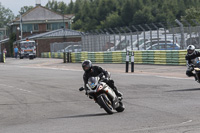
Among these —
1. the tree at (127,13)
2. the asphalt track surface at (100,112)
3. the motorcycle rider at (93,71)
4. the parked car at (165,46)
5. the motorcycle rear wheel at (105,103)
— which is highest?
the tree at (127,13)

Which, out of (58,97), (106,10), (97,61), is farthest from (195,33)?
(106,10)

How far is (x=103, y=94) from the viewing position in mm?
10664

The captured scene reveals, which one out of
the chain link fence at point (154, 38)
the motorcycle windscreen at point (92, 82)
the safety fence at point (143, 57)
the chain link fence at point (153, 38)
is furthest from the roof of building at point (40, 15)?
the motorcycle windscreen at point (92, 82)

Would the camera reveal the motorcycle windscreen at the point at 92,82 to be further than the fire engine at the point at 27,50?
No

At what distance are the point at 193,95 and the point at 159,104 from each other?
1.88 meters

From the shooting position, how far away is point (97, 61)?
40.5m

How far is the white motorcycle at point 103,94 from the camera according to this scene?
1065 centimetres

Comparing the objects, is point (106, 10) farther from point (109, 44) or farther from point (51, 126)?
point (51, 126)

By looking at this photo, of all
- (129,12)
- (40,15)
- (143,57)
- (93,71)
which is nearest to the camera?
(93,71)

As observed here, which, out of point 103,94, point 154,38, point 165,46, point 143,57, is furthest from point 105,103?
point 154,38

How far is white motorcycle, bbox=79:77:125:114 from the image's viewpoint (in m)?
10.6

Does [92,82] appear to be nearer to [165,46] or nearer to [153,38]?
[165,46]

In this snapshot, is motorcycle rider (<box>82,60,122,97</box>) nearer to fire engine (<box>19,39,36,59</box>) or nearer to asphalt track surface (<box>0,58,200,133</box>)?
asphalt track surface (<box>0,58,200,133</box>)

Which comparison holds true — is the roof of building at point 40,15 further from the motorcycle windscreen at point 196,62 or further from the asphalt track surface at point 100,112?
the motorcycle windscreen at point 196,62
